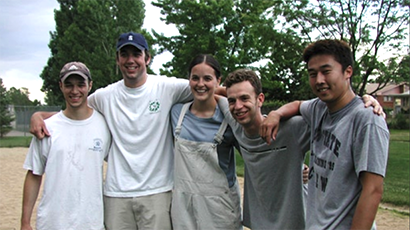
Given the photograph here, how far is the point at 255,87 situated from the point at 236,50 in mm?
20332

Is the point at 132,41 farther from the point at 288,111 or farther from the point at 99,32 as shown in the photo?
the point at 99,32

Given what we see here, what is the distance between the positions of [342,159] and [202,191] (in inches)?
50.8

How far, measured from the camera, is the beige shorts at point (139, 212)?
3514 mm

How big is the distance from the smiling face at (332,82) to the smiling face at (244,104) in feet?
2.26

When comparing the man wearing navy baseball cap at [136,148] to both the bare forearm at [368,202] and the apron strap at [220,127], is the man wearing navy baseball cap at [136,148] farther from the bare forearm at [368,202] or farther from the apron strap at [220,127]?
the bare forearm at [368,202]

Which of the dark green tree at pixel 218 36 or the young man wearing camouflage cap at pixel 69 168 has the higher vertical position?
the dark green tree at pixel 218 36

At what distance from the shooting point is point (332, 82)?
8.26ft

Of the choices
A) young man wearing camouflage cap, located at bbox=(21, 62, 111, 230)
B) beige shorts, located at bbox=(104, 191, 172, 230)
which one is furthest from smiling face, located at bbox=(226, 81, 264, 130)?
young man wearing camouflage cap, located at bbox=(21, 62, 111, 230)

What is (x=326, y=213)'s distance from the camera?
2.50 m

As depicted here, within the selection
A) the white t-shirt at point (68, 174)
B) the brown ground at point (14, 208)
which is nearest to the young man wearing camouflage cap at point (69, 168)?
the white t-shirt at point (68, 174)

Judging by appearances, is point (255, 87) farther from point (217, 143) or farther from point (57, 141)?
point (57, 141)

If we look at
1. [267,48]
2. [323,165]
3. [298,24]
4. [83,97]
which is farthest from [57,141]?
[267,48]

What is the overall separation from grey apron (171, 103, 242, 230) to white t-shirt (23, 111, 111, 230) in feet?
2.26

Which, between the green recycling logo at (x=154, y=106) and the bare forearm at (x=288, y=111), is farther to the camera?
the green recycling logo at (x=154, y=106)
